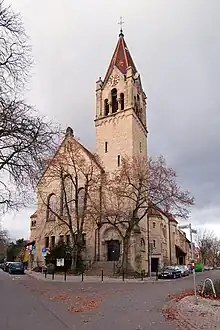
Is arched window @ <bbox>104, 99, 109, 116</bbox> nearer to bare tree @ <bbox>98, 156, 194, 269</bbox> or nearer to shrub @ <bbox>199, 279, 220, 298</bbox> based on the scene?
bare tree @ <bbox>98, 156, 194, 269</bbox>

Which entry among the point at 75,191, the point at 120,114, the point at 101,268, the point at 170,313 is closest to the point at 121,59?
the point at 120,114

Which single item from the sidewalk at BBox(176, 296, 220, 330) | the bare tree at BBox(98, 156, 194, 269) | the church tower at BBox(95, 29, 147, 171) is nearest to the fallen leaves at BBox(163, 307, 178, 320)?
the sidewalk at BBox(176, 296, 220, 330)

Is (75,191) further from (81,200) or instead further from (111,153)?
Result: (111,153)

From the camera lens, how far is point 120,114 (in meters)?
50.0

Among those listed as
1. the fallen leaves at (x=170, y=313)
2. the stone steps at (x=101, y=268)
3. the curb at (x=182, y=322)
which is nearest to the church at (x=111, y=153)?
the stone steps at (x=101, y=268)

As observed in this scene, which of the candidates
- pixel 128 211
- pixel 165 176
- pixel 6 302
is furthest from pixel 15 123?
pixel 128 211

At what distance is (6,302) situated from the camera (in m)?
14.3

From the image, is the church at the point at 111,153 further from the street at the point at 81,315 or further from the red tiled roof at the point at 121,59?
the street at the point at 81,315

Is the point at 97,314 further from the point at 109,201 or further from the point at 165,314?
the point at 109,201

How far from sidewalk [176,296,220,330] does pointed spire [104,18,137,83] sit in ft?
143

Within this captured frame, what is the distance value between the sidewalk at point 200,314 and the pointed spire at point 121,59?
43434mm

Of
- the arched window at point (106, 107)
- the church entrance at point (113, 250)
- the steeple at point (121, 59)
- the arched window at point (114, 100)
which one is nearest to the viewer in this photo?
the church entrance at point (113, 250)

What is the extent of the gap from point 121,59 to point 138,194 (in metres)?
25.8

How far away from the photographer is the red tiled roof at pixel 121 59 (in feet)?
176
